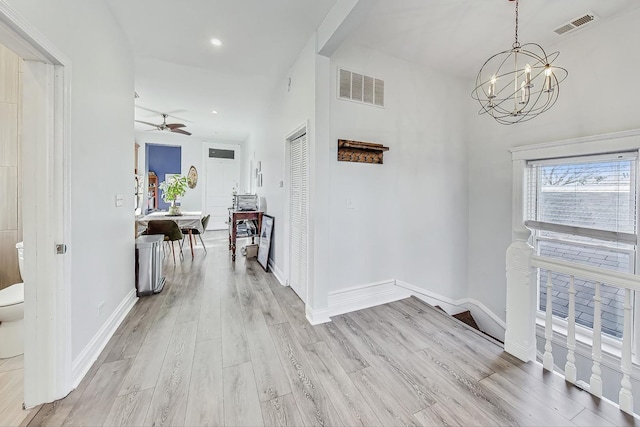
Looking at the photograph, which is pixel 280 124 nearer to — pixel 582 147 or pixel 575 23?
pixel 575 23

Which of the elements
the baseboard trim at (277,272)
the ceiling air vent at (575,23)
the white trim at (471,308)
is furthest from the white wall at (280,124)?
the ceiling air vent at (575,23)

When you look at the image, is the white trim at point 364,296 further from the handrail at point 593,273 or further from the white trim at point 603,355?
the white trim at point 603,355

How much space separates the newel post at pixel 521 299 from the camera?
189 cm

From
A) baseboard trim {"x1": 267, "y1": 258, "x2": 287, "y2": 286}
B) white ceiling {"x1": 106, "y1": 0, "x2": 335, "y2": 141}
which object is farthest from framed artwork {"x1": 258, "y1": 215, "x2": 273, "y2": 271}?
white ceiling {"x1": 106, "y1": 0, "x2": 335, "y2": 141}

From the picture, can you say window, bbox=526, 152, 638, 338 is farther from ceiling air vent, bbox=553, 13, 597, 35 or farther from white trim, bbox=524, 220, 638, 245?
ceiling air vent, bbox=553, 13, 597, 35

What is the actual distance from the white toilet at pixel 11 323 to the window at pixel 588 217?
405 centimetres

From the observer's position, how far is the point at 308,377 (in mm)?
1729

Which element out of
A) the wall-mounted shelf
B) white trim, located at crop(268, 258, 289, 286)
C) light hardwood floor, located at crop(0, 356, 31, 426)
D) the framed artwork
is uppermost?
the wall-mounted shelf

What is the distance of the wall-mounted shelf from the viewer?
102 inches

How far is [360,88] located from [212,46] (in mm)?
1681

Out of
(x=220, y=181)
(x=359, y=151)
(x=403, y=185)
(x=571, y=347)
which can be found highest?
(x=220, y=181)

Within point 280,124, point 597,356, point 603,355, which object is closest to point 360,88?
point 280,124

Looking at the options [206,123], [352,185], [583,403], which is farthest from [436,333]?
[206,123]

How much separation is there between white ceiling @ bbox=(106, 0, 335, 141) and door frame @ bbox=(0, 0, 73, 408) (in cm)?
117
